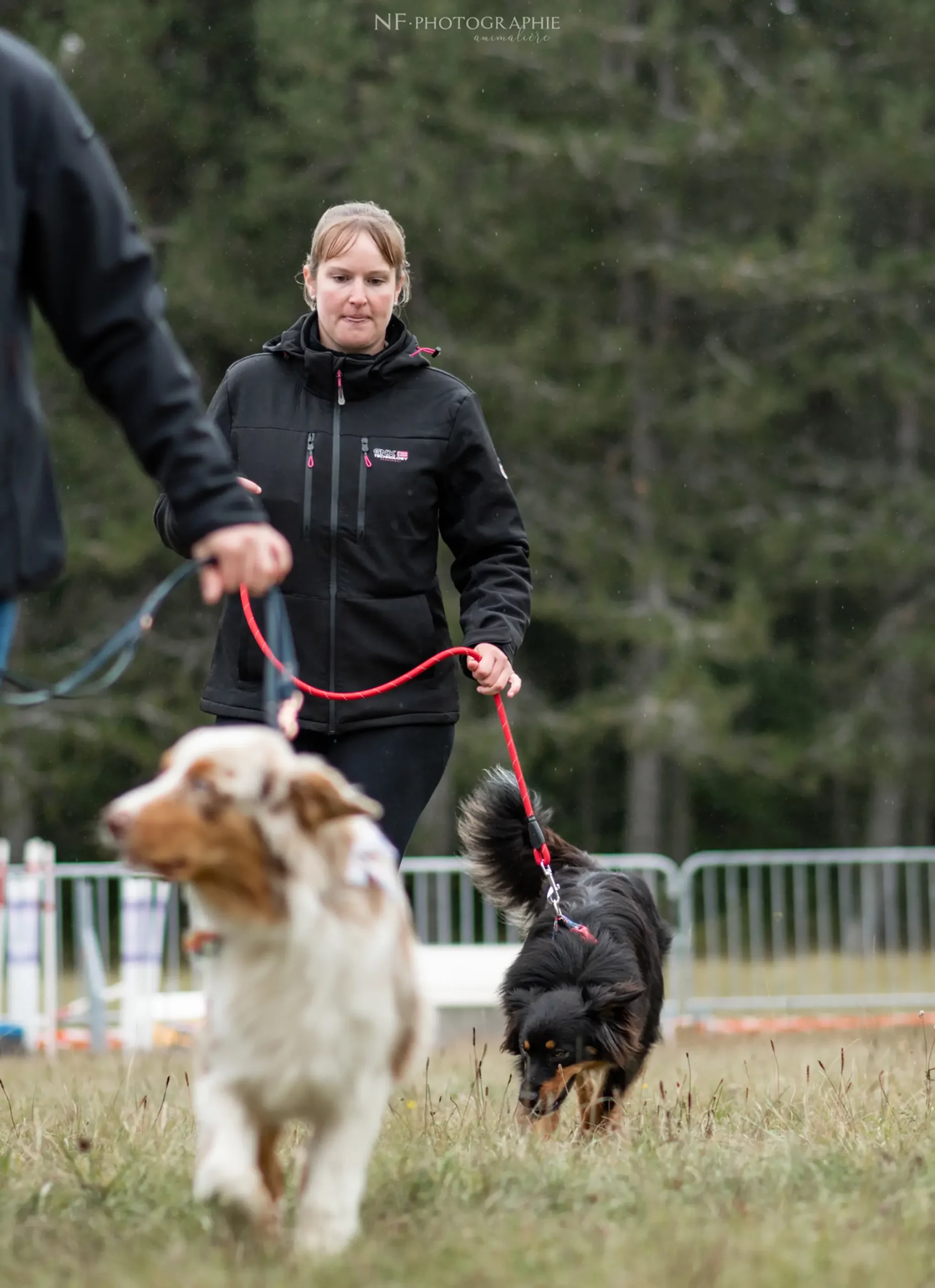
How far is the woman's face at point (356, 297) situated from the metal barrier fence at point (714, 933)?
6.43 m

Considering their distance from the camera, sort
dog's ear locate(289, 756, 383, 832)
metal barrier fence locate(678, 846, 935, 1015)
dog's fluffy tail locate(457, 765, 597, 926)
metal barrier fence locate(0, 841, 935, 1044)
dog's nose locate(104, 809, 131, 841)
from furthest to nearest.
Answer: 1. metal barrier fence locate(678, 846, 935, 1015)
2. metal barrier fence locate(0, 841, 935, 1044)
3. dog's fluffy tail locate(457, 765, 597, 926)
4. dog's ear locate(289, 756, 383, 832)
5. dog's nose locate(104, 809, 131, 841)

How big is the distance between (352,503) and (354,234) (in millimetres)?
643

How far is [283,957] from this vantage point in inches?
117

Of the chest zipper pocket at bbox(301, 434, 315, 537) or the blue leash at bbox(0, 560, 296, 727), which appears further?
the chest zipper pocket at bbox(301, 434, 315, 537)

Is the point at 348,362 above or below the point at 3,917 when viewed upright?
above

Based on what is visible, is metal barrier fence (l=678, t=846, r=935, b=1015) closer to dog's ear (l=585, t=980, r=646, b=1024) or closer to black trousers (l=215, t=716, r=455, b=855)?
dog's ear (l=585, t=980, r=646, b=1024)

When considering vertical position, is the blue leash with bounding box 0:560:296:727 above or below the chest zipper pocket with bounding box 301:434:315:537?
below

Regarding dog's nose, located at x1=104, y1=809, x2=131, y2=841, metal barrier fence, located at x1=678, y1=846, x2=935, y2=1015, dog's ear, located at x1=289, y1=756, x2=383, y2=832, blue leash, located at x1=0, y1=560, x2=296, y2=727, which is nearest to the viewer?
dog's nose, located at x1=104, y1=809, x2=131, y2=841

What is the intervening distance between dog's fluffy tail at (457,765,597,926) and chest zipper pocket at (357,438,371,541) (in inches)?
66.1

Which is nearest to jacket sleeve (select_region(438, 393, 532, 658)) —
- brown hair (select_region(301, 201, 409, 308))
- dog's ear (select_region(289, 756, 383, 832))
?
brown hair (select_region(301, 201, 409, 308))

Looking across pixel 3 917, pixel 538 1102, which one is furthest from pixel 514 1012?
pixel 3 917

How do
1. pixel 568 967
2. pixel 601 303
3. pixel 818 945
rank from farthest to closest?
pixel 601 303, pixel 818 945, pixel 568 967

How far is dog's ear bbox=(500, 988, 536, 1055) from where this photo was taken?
211 inches

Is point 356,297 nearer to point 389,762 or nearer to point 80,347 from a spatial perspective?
point 389,762
